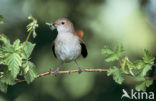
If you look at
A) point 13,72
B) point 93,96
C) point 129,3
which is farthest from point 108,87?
point 13,72

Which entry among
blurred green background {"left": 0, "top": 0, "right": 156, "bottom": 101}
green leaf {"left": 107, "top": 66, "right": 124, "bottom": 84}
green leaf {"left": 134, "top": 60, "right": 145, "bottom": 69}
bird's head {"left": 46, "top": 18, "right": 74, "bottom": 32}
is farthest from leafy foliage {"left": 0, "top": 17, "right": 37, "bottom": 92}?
blurred green background {"left": 0, "top": 0, "right": 156, "bottom": 101}

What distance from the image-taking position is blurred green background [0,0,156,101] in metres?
4.59

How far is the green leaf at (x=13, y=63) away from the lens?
1788mm

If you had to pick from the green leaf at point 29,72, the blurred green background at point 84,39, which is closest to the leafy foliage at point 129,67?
the green leaf at point 29,72

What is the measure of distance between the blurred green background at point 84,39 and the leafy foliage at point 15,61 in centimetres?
249

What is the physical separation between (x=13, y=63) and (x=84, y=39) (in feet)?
9.90

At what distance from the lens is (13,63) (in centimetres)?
179

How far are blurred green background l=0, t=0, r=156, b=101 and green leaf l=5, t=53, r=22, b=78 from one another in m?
2.61

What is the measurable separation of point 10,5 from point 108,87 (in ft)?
6.95

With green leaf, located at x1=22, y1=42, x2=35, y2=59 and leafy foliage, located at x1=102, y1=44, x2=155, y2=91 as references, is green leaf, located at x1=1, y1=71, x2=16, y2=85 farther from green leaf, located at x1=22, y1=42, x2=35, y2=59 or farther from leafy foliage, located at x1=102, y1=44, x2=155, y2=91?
leafy foliage, located at x1=102, y1=44, x2=155, y2=91

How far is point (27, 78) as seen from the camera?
1865 mm

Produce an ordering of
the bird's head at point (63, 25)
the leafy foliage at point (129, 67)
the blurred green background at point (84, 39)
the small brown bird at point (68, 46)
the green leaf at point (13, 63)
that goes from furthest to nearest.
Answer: the blurred green background at point (84, 39) < the small brown bird at point (68, 46) < the bird's head at point (63, 25) < the leafy foliage at point (129, 67) < the green leaf at point (13, 63)

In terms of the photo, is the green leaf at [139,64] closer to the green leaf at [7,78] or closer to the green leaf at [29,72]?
the green leaf at [29,72]

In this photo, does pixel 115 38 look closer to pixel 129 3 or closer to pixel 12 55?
pixel 129 3
